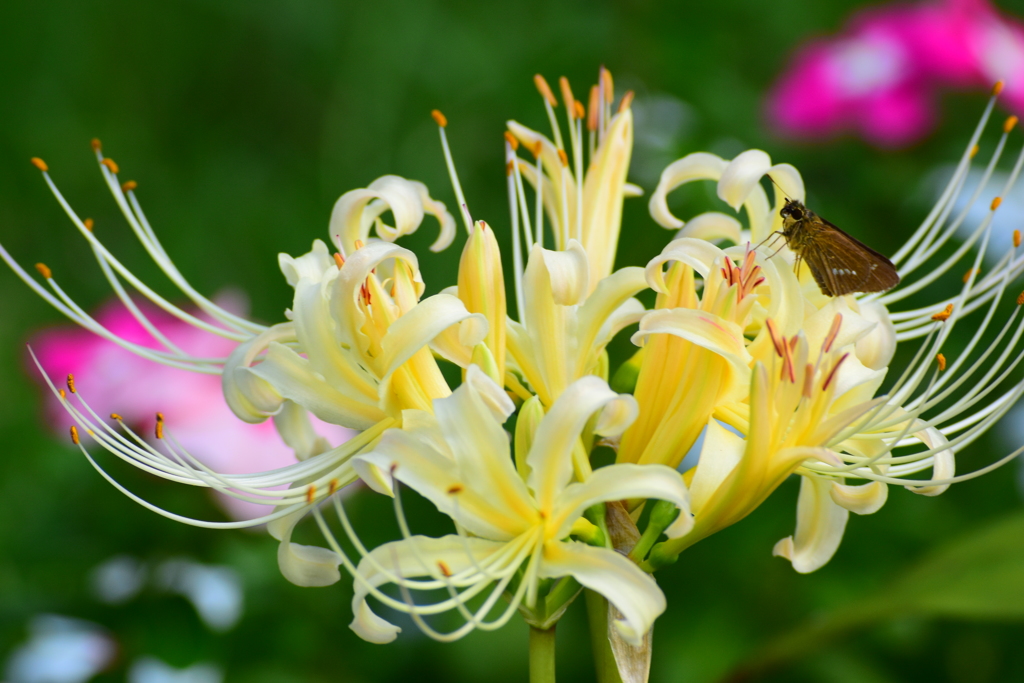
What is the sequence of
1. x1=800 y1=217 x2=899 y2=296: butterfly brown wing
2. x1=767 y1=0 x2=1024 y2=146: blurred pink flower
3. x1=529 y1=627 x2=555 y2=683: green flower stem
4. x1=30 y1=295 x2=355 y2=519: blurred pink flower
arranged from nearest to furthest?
x1=529 y1=627 x2=555 y2=683: green flower stem → x1=800 y1=217 x2=899 y2=296: butterfly brown wing → x1=30 y1=295 x2=355 y2=519: blurred pink flower → x1=767 y1=0 x2=1024 y2=146: blurred pink flower

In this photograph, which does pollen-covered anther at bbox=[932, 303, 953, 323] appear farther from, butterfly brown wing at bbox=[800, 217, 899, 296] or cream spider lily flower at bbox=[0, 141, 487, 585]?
cream spider lily flower at bbox=[0, 141, 487, 585]

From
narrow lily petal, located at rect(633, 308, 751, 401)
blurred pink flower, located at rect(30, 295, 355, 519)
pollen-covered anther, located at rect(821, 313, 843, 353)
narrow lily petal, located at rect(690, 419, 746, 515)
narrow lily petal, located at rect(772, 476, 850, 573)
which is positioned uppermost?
narrow lily petal, located at rect(633, 308, 751, 401)

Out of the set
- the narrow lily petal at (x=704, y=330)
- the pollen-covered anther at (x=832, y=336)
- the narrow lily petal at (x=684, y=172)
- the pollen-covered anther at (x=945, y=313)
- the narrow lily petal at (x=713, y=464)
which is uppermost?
the narrow lily petal at (x=684, y=172)

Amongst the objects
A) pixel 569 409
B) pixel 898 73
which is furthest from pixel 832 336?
pixel 898 73

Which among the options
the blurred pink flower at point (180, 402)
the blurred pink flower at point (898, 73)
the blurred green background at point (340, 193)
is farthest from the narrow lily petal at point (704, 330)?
the blurred pink flower at point (898, 73)

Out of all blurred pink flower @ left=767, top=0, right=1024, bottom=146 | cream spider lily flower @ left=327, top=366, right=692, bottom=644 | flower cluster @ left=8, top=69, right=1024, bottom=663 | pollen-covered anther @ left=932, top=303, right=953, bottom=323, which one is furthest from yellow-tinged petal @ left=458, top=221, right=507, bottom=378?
blurred pink flower @ left=767, top=0, right=1024, bottom=146

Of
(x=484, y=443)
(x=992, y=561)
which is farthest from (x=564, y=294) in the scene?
(x=992, y=561)

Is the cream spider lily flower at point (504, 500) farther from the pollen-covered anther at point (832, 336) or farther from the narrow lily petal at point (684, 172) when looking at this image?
the narrow lily petal at point (684, 172)
